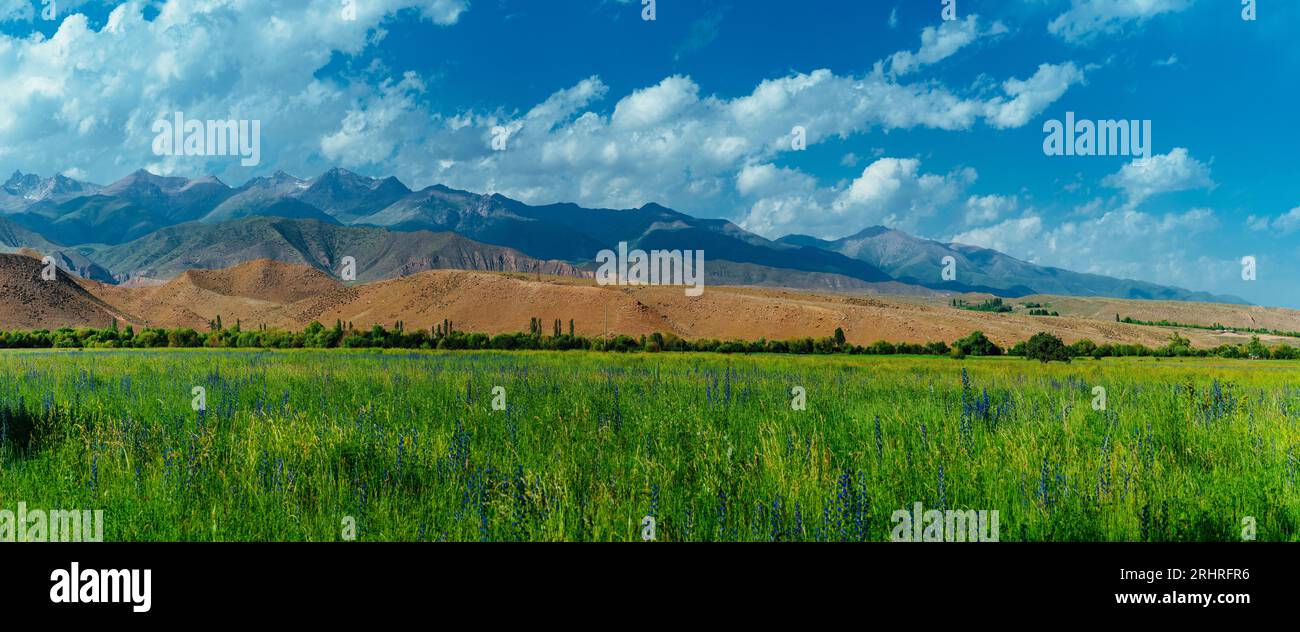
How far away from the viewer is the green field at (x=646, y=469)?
5.49m

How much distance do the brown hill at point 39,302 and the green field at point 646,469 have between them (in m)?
119

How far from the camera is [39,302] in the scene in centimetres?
10550

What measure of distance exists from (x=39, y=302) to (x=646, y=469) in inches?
5413

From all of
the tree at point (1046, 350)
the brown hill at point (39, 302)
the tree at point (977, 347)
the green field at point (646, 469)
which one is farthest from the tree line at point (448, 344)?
the brown hill at point (39, 302)

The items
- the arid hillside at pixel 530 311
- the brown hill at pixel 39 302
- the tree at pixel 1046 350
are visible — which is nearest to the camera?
the tree at pixel 1046 350

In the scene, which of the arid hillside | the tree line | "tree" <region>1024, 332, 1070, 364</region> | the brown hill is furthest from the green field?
the brown hill

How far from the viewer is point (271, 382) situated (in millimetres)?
15734

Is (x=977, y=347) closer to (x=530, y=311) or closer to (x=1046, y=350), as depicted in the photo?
(x=1046, y=350)

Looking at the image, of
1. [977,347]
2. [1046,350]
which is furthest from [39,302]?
[1046,350]

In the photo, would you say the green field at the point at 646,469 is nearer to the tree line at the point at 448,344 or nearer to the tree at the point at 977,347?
the tree line at the point at 448,344
